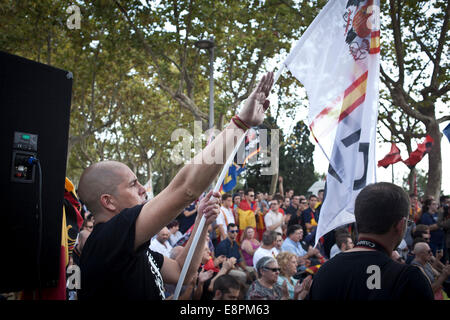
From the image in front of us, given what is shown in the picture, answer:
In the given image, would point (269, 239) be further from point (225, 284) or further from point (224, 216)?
point (224, 216)

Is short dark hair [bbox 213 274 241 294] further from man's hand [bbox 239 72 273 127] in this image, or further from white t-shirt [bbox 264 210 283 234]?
white t-shirt [bbox 264 210 283 234]

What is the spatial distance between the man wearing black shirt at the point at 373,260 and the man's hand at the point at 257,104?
2.43ft

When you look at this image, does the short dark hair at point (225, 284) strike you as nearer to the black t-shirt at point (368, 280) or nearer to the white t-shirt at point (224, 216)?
the black t-shirt at point (368, 280)

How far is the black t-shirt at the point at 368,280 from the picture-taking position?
6.34 ft

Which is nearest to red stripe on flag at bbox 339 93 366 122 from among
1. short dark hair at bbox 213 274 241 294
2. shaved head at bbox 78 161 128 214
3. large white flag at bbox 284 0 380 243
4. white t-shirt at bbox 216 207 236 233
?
large white flag at bbox 284 0 380 243

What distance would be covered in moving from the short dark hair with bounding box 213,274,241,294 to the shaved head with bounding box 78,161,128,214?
3.32m

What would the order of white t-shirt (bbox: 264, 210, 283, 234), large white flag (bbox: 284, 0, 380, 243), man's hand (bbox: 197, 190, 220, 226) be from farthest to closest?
white t-shirt (bbox: 264, 210, 283, 234)
large white flag (bbox: 284, 0, 380, 243)
man's hand (bbox: 197, 190, 220, 226)

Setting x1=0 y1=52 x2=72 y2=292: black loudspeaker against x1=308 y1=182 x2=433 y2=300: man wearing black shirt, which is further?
x1=308 y1=182 x2=433 y2=300: man wearing black shirt

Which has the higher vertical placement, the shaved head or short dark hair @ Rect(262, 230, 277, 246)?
the shaved head

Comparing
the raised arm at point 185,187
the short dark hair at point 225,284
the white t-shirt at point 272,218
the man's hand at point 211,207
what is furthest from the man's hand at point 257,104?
the white t-shirt at point 272,218

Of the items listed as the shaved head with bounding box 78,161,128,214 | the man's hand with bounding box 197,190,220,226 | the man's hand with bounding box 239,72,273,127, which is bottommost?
the man's hand with bounding box 197,190,220,226

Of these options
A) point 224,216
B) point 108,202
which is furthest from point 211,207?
point 224,216

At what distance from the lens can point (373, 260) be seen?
6.93ft

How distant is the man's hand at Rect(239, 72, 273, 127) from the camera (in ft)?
6.56
